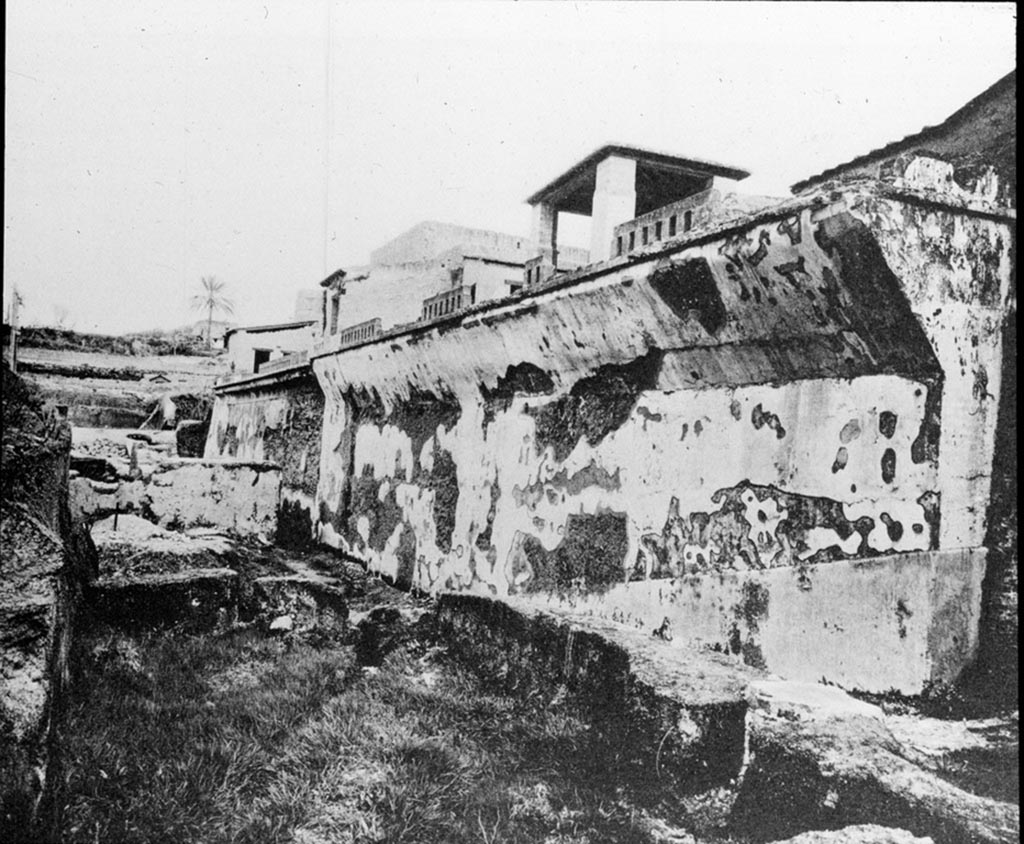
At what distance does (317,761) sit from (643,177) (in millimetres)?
8928

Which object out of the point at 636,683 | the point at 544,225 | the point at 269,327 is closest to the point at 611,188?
the point at 544,225

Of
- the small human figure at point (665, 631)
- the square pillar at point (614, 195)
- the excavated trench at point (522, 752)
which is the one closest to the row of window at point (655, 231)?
the small human figure at point (665, 631)

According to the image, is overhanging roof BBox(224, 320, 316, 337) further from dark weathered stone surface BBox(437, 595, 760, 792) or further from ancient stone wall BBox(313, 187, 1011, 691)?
dark weathered stone surface BBox(437, 595, 760, 792)

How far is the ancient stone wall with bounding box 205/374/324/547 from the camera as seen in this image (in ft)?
26.6

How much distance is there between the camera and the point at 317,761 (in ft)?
9.53

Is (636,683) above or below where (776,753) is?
above

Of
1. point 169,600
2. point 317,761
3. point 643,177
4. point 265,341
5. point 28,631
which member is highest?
point 643,177

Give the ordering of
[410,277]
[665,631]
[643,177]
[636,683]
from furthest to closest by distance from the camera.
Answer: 1. [410,277]
2. [643,177]
3. [665,631]
4. [636,683]

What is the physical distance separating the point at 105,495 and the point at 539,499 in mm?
3773

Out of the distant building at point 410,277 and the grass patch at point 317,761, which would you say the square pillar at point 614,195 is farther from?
the distant building at point 410,277

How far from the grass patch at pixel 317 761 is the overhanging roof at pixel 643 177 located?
7.03m

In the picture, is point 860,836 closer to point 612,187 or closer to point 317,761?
point 317,761

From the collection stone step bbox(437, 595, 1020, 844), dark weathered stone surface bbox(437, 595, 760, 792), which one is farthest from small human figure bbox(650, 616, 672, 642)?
stone step bbox(437, 595, 1020, 844)

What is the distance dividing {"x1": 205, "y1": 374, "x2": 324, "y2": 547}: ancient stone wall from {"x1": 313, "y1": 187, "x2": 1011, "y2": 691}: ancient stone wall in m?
3.53
